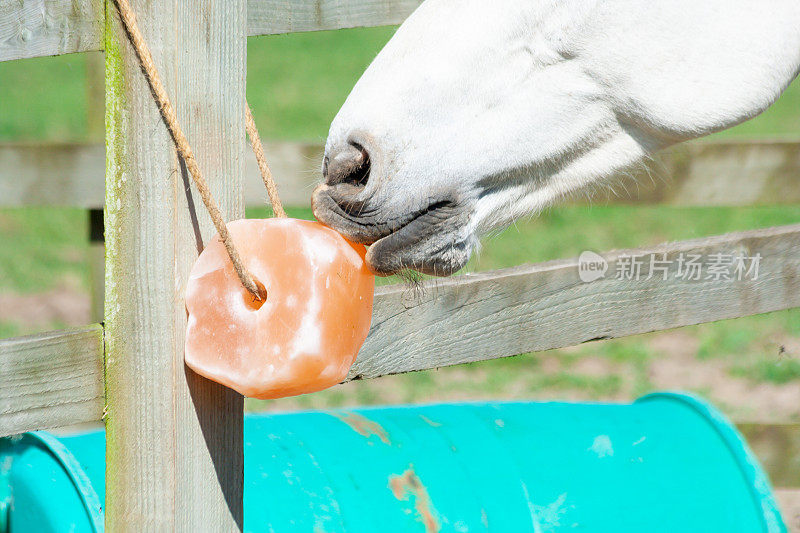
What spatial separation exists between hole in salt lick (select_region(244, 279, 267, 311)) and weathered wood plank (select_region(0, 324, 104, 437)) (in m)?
0.21

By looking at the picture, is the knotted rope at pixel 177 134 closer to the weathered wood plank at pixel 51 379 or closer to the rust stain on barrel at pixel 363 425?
the weathered wood plank at pixel 51 379

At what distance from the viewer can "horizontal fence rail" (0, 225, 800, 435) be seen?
3.64ft

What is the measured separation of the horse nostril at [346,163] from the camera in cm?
127

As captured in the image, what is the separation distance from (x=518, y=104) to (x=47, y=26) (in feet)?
2.37

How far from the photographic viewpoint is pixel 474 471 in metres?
1.85

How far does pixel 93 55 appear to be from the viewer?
3.59 m

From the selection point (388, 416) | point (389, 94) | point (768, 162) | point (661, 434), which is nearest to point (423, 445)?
point (388, 416)

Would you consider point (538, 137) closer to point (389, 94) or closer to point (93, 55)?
point (389, 94)

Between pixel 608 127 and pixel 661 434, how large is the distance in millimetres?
838

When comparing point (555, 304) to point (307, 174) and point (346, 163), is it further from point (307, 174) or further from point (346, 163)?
point (307, 174)

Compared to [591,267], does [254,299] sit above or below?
below

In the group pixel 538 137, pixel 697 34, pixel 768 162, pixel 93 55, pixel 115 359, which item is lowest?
pixel 115 359

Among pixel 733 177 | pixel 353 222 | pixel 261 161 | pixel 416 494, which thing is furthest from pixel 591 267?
pixel 733 177

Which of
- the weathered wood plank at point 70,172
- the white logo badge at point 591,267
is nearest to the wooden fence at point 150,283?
the white logo badge at point 591,267
